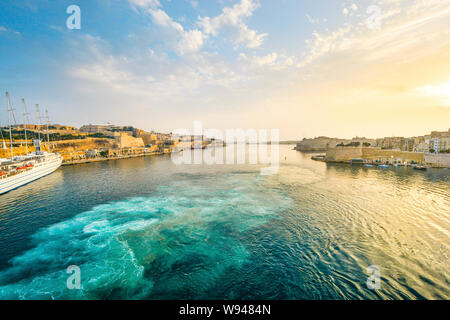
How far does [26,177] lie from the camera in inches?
1249

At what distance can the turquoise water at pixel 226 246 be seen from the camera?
29.5ft

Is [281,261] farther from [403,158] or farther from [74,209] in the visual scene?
[403,158]

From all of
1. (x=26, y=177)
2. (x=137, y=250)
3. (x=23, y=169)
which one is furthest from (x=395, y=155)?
(x=23, y=169)

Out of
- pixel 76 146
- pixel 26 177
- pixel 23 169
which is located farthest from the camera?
pixel 76 146

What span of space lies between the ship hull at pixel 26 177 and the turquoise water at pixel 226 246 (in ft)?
15.4

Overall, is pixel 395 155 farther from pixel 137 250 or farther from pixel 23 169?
pixel 23 169

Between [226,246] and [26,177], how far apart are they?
39.9m

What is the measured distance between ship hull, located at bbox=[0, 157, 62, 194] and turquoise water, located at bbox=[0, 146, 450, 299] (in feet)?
15.4

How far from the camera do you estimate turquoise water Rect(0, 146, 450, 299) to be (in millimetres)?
8977

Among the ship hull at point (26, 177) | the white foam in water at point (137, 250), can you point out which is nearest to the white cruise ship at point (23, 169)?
the ship hull at point (26, 177)

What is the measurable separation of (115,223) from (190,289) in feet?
35.7

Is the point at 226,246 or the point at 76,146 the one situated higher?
the point at 76,146

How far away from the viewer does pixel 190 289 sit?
8.90 meters
